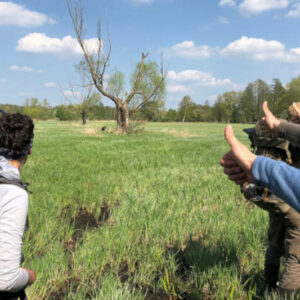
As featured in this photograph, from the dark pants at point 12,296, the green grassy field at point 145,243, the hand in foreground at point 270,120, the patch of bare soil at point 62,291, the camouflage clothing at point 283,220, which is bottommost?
the patch of bare soil at point 62,291

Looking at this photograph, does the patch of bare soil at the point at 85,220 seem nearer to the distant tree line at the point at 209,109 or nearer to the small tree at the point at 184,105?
the distant tree line at the point at 209,109

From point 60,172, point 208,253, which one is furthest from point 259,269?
point 60,172

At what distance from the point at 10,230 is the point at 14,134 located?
60 cm

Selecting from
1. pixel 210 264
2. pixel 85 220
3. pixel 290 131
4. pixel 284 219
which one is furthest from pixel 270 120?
pixel 85 220

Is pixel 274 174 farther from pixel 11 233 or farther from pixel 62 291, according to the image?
pixel 62 291

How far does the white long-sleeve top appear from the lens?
1.62 metres

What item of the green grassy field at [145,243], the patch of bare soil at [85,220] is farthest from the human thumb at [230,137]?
the patch of bare soil at [85,220]

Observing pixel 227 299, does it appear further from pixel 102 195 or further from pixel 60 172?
pixel 60 172

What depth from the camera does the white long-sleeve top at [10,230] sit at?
1.62m

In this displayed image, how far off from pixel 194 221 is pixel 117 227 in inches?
37.9

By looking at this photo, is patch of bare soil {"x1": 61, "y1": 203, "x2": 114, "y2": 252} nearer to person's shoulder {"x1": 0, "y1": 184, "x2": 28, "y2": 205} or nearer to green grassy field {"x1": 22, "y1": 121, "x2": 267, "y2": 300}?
green grassy field {"x1": 22, "y1": 121, "x2": 267, "y2": 300}

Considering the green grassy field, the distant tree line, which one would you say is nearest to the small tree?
the distant tree line

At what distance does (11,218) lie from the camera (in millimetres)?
1630

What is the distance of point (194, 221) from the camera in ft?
12.0
